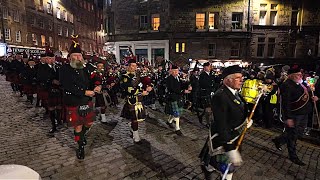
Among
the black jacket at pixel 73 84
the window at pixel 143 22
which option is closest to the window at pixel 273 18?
the window at pixel 143 22

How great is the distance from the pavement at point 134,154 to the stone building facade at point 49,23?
30278 millimetres

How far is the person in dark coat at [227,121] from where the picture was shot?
10.1 ft

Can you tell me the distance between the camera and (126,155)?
5.18 metres

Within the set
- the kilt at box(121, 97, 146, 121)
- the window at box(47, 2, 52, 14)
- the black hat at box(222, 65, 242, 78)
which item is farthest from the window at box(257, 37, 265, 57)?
the window at box(47, 2, 52, 14)

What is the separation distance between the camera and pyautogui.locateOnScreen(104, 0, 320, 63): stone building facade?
2486 centimetres

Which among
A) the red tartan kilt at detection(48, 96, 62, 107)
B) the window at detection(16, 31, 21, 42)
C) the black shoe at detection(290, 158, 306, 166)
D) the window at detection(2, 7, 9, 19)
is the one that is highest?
the window at detection(2, 7, 9, 19)

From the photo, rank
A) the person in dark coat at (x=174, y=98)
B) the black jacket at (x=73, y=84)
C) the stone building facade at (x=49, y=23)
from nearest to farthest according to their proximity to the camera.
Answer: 1. the black jacket at (x=73, y=84)
2. the person in dark coat at (x=174, y=98)
3. the stone building facade at (x=49, y=23)

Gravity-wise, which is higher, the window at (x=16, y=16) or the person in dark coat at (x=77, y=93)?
the window at (x=16, y=16)

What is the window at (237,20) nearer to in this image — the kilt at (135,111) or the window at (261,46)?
the window at (261,46)

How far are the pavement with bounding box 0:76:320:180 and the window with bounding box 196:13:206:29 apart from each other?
19.6 m

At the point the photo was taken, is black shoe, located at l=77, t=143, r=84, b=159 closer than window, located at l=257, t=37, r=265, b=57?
Yes

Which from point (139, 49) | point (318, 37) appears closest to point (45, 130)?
point (139, 49)

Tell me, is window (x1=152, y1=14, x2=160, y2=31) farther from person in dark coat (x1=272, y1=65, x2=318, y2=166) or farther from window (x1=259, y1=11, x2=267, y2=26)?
person in dark coat (x1=272, y1=65, x2=318, y2=166)

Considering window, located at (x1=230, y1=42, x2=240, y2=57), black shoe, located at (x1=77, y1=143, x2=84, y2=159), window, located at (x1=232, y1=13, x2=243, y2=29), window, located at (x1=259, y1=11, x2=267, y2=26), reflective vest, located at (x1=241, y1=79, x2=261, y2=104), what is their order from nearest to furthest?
black shoe, located at (x1=77, y1=143, x2=84, y2=159)
reflective vest, located at (x1=241, y1=79, x2=261, y2=104)
window, located at (x1=232, y1=13, x2=243, y2=29)
window, located at (x1=230, y1=42, x2=240, y2=57)
window, located at (x1=259, y1=11, x2=267, y2=26)
